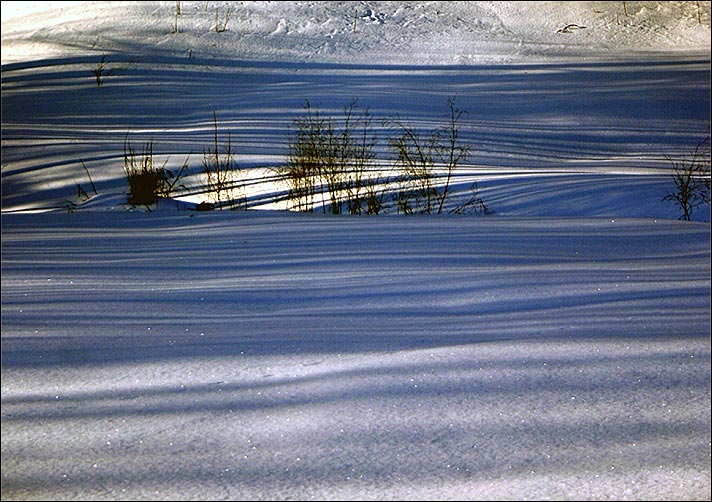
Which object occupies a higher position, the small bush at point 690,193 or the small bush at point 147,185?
the small bush at point 147,185

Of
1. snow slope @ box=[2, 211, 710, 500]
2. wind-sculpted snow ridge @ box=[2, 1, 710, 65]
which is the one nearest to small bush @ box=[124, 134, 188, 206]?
snow slope @ box=[2, 211, 710, 500]

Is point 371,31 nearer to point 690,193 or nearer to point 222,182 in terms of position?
point 222,182

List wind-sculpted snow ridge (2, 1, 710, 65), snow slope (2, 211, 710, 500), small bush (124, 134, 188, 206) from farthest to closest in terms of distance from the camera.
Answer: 1. wind-sculpted snow ridge (2, 1, 710, 65)
2. small bush (124, 134, 188, 206)
3. snow slope (2, 211, 710, 500)

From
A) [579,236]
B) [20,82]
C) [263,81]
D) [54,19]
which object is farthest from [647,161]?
[54,19]

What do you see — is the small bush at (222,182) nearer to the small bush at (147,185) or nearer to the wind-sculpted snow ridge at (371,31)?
the small bush at (147,185)

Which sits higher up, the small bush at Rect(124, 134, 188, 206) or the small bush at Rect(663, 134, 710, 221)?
the small bush at Rect(124, 134, 188, 206)

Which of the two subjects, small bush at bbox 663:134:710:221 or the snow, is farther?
small bush at bbox 663:134:710:221

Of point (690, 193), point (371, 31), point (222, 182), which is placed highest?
point (371, 31)

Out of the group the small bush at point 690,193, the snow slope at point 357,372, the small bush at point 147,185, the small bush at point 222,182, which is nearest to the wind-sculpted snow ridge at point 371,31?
the small bush at point 222,182

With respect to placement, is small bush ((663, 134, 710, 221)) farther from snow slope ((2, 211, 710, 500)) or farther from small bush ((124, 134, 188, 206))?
small bush ((124, 134, 188, 206))

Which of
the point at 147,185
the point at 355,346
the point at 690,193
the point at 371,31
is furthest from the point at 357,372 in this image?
the point at 371,31

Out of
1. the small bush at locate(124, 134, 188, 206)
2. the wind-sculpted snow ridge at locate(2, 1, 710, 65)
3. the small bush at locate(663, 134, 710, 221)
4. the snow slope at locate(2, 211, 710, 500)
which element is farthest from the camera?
the wind-sculpted snow ridge at locate(2, 1, 710, 65)

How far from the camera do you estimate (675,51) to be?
10.3 m

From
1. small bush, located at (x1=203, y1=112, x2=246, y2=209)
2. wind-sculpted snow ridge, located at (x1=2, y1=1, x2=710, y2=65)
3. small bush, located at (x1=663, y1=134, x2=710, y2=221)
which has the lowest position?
small bush, located at (x1=663, y1=134, x2=710, y2=221)
